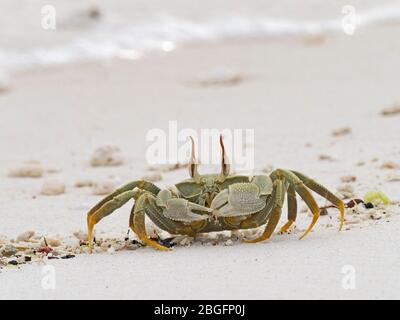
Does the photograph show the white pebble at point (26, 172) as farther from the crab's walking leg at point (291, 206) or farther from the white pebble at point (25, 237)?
the crab's walking leg at point (291, 206)

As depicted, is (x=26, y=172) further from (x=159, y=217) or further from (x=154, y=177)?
(x=159, y=217)

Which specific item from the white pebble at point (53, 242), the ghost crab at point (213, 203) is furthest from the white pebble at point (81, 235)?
the ghost crab at point (213, 203)

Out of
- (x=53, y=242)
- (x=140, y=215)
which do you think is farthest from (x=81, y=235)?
(x=140, y=215)

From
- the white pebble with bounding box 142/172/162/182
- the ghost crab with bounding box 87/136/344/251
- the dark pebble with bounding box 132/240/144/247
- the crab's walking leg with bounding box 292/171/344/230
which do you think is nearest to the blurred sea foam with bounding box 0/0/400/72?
the white pebble with bounding box 142/172/162/182

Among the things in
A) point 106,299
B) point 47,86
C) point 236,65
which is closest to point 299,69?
point 236,65

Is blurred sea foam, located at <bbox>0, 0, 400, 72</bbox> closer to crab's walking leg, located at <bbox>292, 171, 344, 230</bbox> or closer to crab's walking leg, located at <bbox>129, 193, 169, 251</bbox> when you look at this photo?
crab's walking leg, located at <bbox>129, 193, 169, 251</bbox>
